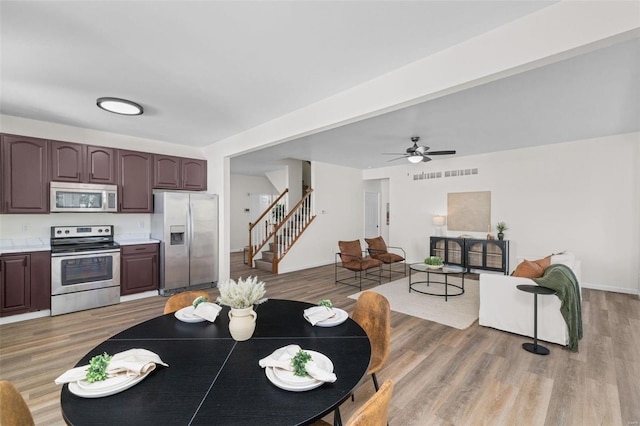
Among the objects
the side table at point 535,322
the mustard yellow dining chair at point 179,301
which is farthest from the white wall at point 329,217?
Result: the side table at point 535,322

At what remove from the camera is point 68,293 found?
3.89 meters

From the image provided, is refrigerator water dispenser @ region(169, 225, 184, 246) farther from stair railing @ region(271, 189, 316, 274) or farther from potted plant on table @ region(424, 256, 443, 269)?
potted plant on table @ region(424, 256, 443, 269)

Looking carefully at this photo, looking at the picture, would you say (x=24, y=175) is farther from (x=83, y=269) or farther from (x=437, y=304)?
(x=437, y=304)

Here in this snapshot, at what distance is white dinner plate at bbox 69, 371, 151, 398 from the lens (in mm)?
1023

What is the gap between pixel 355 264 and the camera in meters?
5.32

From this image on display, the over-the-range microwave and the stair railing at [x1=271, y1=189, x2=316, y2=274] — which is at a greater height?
the over-the-range microwave

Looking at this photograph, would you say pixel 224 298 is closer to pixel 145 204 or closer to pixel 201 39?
pixel 201 39

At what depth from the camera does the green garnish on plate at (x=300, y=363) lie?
3.67 feet

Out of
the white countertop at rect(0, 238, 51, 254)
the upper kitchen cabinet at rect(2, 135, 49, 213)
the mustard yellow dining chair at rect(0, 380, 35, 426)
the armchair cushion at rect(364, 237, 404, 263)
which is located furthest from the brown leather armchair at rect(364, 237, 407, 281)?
the upper kitchen cabinet at rect(2, 135, 49, 213)

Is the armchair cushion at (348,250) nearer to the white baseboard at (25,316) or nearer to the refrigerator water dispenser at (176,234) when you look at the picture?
the refrigerator water dispenser at (176,234)

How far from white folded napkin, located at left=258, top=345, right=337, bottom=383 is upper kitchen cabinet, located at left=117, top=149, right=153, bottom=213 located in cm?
446

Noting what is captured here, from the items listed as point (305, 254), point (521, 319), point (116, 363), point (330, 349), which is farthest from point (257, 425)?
point (305, 254)

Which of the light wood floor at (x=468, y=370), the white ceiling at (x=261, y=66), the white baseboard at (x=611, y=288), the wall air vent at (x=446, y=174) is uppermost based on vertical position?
the white ceiling at (x=261, y=66)

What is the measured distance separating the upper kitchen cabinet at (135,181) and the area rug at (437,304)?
3849mm
